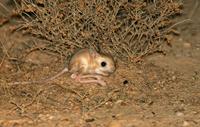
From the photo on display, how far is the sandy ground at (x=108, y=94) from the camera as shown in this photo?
4.84 m

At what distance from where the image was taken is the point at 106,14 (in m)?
5.76

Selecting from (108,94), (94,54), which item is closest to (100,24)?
(94,54)

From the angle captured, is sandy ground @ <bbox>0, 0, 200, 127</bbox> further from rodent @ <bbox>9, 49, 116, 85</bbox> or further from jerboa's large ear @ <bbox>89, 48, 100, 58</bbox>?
jerboa's large ear @ <bbox>89, 48, 100, 58</bbox>

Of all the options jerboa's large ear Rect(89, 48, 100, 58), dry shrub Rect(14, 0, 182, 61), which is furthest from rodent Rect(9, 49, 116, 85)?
dry shrub Rect(14, 0, 182, 61)

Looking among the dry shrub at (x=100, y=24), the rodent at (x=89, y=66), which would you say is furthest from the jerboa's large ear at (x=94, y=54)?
the dry shrub at (x=100, y=24)

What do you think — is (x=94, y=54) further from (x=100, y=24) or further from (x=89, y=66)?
(x=100, y=24)

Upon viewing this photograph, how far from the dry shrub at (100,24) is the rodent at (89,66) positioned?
0.76ft

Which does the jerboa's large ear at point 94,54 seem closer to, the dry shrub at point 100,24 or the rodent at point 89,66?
the rodent at point 89,66

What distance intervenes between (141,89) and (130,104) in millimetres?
414

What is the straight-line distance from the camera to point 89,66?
5.75 metres

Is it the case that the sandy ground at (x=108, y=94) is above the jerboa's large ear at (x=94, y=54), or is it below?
below

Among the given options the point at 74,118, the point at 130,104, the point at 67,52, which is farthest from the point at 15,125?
the point at 67,52

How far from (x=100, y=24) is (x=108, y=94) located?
2.68ft

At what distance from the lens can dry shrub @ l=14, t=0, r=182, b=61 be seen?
5.73 metres
